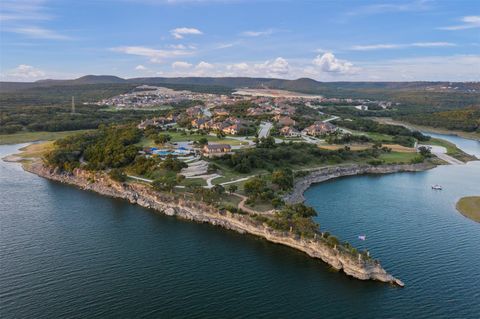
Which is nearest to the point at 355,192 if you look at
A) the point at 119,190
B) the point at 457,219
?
the point at 457,219

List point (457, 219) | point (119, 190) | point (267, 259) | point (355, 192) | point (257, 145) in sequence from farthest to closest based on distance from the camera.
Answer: point (257, 145) < point (355, 192) < point (119, 190) < point (457, 219) < point (267, 259)

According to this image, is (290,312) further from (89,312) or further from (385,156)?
(385,156)

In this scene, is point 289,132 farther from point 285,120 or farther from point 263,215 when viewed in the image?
point 263,215

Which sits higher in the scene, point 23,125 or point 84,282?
point 23,125

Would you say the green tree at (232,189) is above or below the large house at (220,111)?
below

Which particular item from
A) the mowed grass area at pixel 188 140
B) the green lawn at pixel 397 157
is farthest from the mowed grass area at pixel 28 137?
the green lawn at pixel 397 157

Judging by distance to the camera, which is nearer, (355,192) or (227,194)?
(227,194)

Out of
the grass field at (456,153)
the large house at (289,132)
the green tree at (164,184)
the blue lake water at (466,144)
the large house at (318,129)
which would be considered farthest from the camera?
the large house at (318,129)

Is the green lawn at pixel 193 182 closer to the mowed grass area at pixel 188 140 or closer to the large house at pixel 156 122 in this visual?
the mowed grass area at pixel 188 140
